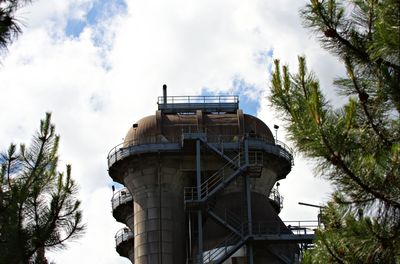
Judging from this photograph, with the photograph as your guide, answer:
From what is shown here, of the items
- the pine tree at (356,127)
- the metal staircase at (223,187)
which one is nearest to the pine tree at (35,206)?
the pine tree at (356,127)

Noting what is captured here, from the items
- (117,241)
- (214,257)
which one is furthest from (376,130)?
(117,241)

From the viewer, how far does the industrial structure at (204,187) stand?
43719 mm

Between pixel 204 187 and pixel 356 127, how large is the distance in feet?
109

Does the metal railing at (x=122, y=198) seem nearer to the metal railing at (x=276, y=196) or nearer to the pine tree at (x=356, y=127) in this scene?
the metal railing at (x=276, y=196)

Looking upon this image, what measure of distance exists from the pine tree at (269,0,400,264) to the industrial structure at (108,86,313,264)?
1185 inches

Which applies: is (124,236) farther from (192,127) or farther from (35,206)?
(35,206)

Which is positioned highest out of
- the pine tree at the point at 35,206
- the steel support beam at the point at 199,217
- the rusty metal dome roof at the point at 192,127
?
the rusty metal dome roof at the point at 192,127

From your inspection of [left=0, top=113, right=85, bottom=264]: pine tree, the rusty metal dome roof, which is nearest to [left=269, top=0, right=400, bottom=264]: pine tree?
A: [left=0, top=113, right=85, bottom=264]: pine tree

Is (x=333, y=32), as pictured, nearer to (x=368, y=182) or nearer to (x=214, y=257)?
(x=368, y=182)

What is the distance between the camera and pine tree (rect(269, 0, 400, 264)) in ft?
39.3

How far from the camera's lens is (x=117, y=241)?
52.9 meters

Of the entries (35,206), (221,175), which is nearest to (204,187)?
(221,175)

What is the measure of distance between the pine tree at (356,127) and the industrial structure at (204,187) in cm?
3009

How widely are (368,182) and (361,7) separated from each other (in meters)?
2.93
